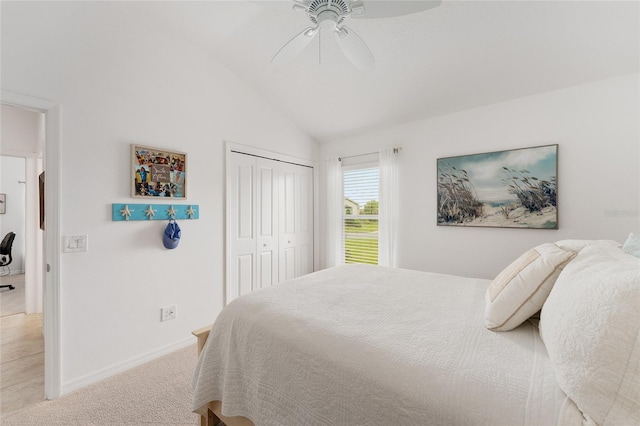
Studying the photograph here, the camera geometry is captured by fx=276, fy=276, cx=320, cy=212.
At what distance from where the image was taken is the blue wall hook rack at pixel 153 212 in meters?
2.22

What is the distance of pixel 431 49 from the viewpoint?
7.41 feet

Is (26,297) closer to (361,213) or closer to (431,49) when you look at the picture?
(361,213)

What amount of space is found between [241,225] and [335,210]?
134 cm

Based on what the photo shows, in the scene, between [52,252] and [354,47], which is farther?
[52,252]

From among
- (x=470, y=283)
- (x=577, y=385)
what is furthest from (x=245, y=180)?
(x=577, y=385)

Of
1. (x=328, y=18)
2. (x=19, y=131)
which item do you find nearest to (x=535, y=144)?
(x=328, y=18)

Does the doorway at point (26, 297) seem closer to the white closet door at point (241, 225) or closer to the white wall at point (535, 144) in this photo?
the white closet door at point (241, 225)

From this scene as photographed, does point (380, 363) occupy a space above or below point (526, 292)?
below

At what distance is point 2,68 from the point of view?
1.75 m

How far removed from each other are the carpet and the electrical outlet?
2.43 metres

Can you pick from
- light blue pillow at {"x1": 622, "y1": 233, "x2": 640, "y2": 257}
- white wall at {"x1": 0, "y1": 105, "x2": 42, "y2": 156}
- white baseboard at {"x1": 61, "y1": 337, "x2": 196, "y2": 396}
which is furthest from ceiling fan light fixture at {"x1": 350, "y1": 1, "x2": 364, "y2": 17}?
white wall at {"x1": 0, "y1": 105, "x2": 42, "y2": 156}

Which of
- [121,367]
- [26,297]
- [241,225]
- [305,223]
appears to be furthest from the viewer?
[305,223]

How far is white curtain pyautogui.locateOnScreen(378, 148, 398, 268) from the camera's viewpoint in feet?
10.9

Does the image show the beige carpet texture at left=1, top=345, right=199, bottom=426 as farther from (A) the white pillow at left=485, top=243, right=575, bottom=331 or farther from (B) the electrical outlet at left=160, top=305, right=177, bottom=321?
(A) the white pillow at left=485, top=243, right=575, bottom=331
